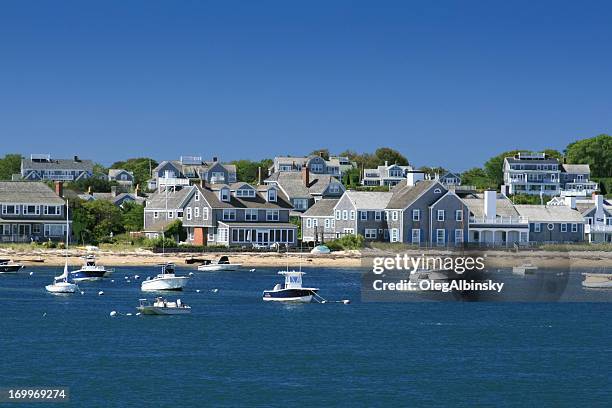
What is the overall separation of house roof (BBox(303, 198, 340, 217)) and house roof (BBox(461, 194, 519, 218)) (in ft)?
43.4

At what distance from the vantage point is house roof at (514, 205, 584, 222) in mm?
118750

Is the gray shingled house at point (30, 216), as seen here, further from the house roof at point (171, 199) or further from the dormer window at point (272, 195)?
the dormer window at point (272, 195)

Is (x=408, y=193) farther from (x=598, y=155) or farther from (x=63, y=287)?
(x=598, y=155)

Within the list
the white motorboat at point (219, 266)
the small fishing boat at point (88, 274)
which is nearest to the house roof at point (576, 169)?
the white motorboat at point (219, 266)

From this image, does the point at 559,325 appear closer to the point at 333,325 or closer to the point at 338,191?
the point at 333,325

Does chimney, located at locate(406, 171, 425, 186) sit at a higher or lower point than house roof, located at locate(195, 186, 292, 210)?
higher

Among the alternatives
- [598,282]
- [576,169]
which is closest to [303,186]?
[598,282]

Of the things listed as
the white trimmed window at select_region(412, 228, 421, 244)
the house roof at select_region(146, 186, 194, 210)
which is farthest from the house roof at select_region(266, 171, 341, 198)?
the white trimmed window at select_region(412, 228, 421, 244)

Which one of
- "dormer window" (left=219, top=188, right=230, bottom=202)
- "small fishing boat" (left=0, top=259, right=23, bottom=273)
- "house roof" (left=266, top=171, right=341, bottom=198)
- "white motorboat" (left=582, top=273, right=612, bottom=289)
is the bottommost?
"white motorboat" (left=582, top=273, right=612, bottom=289)

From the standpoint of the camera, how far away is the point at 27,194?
353ft

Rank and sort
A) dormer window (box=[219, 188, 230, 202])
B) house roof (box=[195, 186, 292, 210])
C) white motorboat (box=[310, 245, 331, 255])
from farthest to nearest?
1. dormer window (box=[219, 188, 230, 202])
2. house roof (box=[195, 186, 292, 210])
3. white motorboat (box=[310, 245, 331, 255])

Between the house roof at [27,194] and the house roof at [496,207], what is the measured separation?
39.5 metres

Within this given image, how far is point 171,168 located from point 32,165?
20.7 m

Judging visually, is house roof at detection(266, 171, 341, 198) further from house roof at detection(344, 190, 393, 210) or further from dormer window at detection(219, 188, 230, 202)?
dormer window at detection(219, 188, 230, 202)
